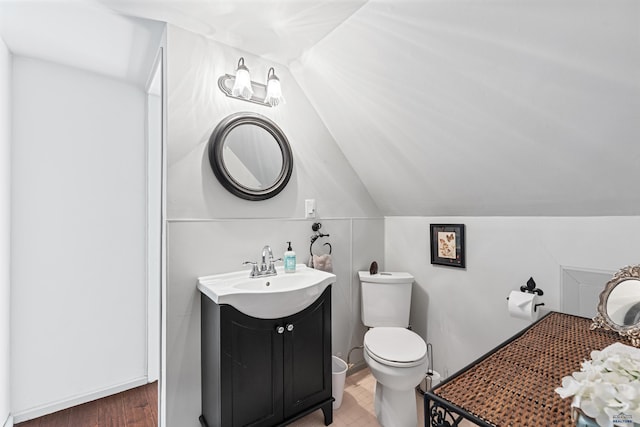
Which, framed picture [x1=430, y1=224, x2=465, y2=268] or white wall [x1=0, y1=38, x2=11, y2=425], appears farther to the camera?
framed picture [x1=430, y1=224, x2=465, y2=268]

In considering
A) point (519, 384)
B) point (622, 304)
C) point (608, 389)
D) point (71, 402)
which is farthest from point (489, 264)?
point (71, 402)

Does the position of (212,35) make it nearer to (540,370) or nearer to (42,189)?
(42,189)

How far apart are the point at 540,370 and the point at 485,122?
1.13 meters

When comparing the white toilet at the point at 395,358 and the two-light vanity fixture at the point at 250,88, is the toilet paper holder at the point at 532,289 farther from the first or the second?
the two-light vanity fixture at the point at 250,88

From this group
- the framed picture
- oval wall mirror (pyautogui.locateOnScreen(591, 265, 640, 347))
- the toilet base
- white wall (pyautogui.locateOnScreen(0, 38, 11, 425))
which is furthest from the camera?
the framed picture

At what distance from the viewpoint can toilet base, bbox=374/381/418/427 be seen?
5.85 ft

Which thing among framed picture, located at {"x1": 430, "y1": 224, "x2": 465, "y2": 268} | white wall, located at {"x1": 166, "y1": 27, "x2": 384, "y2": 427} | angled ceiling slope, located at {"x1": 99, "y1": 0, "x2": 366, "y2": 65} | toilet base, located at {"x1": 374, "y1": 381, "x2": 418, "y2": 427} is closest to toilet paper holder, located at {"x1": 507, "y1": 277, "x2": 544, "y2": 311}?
framed picture, located at {"x1": 430, "y1": 224, "x2": 465, "y2": 268}

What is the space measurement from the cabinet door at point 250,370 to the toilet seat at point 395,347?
0.59m

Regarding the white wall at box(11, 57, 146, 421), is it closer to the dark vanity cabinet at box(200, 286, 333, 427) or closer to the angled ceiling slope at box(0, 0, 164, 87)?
the angled ceiling slope at box(0, 0, 164, 87)

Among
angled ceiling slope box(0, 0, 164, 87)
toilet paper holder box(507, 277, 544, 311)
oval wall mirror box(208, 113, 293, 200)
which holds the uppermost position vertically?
angled ceiling slope box(0, 0, 164, 87)

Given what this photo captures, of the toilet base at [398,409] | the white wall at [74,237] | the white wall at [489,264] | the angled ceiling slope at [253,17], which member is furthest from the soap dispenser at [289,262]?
the angled ceiling slope at [253,17]

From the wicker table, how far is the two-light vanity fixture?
172 cm

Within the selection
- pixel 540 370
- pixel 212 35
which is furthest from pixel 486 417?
pixel 212 35

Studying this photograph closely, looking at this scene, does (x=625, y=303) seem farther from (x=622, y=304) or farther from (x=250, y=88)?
(x=250, y=88)
